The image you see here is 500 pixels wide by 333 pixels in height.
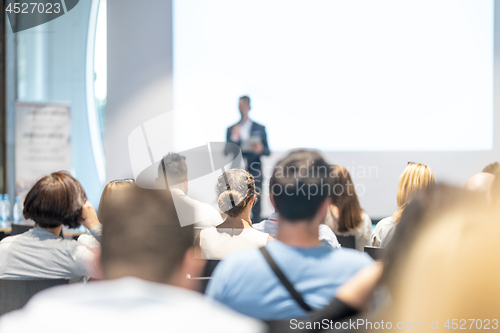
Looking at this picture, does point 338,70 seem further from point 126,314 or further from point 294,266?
point 126,314

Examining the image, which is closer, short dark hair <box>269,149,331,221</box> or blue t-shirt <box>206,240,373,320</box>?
blue t-shirt <box>206,240,373,320</box>

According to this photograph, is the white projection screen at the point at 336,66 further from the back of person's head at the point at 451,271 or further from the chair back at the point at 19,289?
the back of person's head at the point at 451,271

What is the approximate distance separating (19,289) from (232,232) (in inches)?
36.9

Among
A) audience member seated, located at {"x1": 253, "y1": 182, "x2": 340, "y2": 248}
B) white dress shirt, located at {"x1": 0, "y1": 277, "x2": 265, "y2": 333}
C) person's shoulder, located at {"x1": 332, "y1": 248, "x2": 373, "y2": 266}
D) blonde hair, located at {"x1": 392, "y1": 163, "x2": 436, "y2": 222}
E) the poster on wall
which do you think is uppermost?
the poster on wall

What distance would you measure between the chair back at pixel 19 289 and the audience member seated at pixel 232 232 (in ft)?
2.34

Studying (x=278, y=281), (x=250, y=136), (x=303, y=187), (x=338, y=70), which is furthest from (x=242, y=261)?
(x=338, y=70)

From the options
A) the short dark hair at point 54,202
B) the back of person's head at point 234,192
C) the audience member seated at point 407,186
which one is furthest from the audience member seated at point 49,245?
the audience member seated at point 407,186

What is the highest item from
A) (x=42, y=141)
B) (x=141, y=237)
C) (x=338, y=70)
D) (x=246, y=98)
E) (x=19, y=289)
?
(x=338, y=70)

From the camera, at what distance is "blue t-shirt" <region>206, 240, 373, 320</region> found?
1082 millimetres

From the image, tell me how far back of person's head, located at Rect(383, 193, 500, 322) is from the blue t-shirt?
0.91 feet

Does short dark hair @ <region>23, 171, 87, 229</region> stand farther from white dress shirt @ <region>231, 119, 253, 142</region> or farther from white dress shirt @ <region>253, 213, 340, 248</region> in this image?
white dress shirt @ <region>231, 119, 253, 142</region>

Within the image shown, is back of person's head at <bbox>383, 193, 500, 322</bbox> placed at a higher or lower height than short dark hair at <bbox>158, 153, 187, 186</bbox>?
lower

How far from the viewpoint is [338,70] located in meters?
4.98

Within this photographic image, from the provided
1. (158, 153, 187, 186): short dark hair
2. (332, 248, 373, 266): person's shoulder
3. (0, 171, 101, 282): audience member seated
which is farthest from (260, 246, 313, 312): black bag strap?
(158, 153, 187, 186): short dark hair
